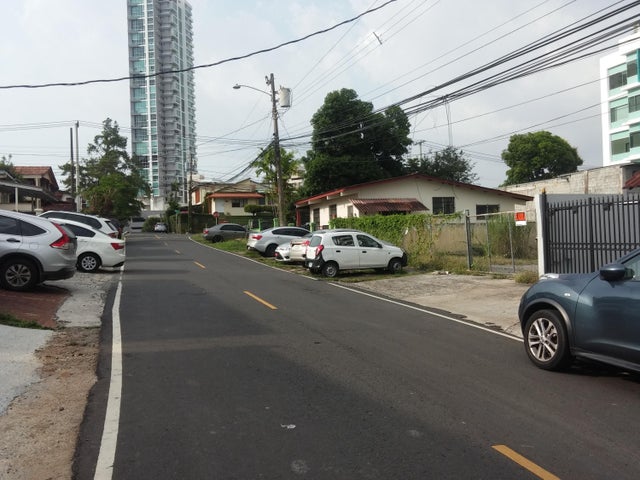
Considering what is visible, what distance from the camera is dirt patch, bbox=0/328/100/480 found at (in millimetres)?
4094

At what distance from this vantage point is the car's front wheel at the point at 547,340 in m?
6.60

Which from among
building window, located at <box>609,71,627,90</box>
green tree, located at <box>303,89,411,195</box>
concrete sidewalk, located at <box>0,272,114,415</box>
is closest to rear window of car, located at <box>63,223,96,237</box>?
concrete sidewalk, located at <box>0,272,114,415</box>

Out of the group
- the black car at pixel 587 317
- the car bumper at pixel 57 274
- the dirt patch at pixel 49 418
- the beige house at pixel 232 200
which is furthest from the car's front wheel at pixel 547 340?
the beige house at pixel 232 200

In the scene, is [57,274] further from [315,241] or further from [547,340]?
[547,340]

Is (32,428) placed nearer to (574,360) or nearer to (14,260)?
(574,360)

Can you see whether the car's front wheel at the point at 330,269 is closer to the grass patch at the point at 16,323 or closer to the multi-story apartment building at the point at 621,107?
the grass patch at the point at 16,323

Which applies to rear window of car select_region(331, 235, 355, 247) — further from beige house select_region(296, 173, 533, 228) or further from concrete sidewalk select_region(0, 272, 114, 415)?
beige house select_region(296, 173, 533, 228)

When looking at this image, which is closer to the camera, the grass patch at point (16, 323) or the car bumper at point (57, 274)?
the grass patch at point (16, 323)

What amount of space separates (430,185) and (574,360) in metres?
28.8

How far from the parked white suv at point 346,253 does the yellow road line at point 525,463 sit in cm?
1446

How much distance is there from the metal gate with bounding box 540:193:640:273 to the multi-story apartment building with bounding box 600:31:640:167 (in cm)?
4041

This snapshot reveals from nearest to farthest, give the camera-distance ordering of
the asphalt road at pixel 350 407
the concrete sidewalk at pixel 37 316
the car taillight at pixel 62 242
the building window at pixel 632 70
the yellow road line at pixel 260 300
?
the asphalt road at pixel 350 407 → the concrete sidewalk at pixel 37 316 → the yellow road line at pixel 260 300 → the car taillight at pixel 62 242 → the building window at pixel 632 70

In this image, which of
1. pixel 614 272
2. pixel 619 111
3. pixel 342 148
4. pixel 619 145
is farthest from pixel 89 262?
pixel 619 111

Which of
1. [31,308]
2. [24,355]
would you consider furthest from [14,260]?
[24,355]
